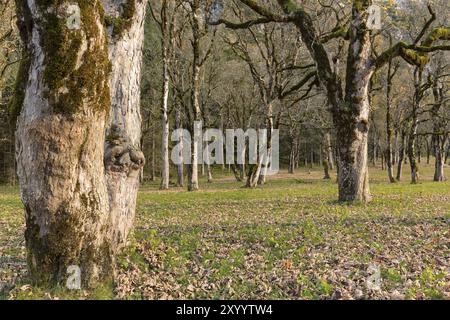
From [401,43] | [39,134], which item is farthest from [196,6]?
[39,134]

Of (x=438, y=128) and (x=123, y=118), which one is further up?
(x=438, y=128)

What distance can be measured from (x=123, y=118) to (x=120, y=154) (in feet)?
2.04

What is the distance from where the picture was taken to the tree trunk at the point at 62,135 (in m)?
4.80

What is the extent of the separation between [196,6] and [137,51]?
59.6ft

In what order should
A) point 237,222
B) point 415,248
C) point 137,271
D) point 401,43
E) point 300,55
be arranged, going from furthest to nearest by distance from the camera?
point 300,55 < point 401,43 < point 237,222 < point 415,248 < point 137,271

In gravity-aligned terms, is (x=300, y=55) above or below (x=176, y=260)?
above

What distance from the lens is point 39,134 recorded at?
4.75m

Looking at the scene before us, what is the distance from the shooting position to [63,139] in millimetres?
4832

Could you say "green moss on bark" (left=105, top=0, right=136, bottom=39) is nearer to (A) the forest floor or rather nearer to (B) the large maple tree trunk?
(A) the forest floor

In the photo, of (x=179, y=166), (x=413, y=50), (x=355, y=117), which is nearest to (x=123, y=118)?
(x=355, y=117)

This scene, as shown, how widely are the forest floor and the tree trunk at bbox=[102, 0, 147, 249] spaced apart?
671 millimetres

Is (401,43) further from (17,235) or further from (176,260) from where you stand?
(17,235)

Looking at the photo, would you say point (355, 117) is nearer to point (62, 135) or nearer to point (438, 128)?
point (62, 135)

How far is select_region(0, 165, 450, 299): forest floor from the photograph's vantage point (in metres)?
5.46
